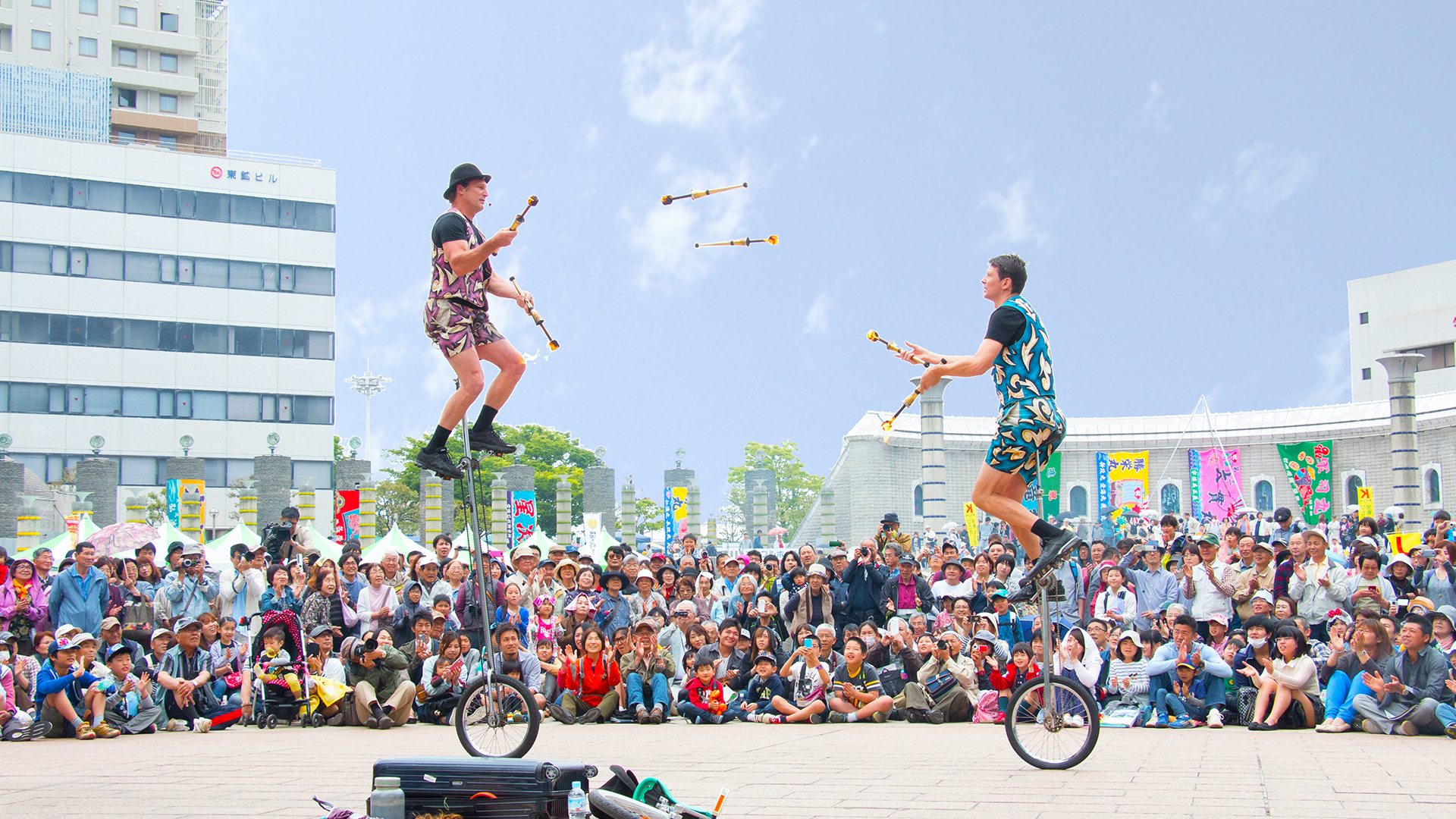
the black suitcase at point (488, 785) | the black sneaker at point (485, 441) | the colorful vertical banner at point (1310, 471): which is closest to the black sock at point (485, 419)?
the black sneaker at point (485, 441)

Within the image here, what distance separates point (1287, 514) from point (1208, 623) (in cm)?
523

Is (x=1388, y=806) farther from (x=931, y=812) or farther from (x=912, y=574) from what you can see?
(x=912, y=574)

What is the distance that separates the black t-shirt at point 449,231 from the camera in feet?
19.7

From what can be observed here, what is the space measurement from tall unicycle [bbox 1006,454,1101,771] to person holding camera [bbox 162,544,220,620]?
9.08 metres

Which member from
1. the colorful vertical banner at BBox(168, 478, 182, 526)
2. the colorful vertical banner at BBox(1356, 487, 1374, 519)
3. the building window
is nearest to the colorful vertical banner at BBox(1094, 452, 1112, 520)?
the building window

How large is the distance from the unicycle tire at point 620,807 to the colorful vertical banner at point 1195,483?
146ft

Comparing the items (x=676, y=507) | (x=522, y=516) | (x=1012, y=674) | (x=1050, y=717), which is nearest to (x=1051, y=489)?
(x=676, y=507)

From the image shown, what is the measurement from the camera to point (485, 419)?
6340 millimetres

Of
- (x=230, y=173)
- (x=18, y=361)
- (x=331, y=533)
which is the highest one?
(x=230, y=173)

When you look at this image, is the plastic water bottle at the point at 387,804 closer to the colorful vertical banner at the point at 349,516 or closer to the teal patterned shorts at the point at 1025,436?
the teal patterned shorts at the point at 1025,436

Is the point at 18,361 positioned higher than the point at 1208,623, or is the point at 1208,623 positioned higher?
the point at 18,361

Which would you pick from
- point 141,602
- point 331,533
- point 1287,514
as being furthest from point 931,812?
point 331,533

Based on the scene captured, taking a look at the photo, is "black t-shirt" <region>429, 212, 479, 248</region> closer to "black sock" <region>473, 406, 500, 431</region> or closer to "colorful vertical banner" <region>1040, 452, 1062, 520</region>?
"black sock" <region>473, 406, 500, 431</region>

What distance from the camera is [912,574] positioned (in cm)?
1177
